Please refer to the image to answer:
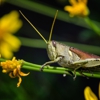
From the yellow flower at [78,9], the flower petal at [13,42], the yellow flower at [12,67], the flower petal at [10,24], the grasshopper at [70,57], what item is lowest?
the yellow flower at [12,67]

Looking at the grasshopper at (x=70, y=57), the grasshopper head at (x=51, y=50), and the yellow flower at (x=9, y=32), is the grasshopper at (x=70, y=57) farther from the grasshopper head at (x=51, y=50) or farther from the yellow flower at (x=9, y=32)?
the yellow flower at (x=9, y=32)

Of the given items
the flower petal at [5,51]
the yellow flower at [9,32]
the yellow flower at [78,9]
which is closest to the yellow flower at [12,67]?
the yellow flower at [78,9]

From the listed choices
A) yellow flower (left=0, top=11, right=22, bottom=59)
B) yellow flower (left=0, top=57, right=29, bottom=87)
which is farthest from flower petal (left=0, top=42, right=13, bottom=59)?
yellow flower (left=0, top=57, right=29, bottom=87)

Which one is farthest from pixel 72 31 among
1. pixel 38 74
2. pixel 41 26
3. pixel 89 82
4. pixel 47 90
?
pixel 47 90

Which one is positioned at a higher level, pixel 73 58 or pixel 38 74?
pixel 38 74

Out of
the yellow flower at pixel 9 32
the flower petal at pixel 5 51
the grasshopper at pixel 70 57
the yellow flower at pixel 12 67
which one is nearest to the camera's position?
the yellow flower at pixel 12 67

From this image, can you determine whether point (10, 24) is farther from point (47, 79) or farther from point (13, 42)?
point (47, 79)

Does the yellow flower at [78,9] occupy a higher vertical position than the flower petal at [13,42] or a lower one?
lower

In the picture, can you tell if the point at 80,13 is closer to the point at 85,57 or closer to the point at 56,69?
the point at 85,57

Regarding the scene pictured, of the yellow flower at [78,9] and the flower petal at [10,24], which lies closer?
the yellow flower at [78,9]
